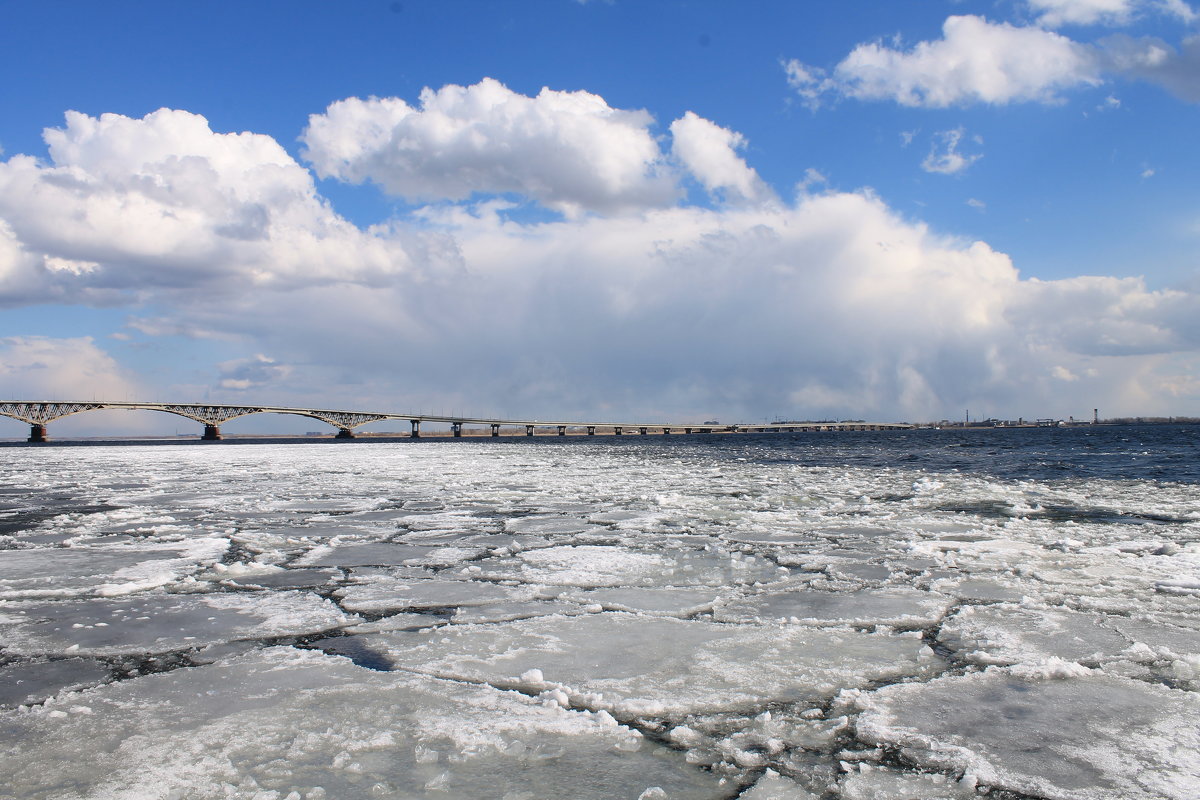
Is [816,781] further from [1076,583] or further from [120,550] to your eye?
[120,550]

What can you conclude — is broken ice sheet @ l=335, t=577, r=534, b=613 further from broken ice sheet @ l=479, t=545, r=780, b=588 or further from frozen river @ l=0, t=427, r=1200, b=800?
broken ice sheet @ l=479, t=545, r=780, b=588

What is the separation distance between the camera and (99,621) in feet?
15.9

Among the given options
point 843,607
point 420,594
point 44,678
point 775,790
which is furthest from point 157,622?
point 843,607

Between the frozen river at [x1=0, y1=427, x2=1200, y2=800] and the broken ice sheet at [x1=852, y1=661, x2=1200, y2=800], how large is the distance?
0.05 feet

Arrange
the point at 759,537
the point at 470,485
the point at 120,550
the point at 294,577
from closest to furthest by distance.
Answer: the point at 294,577
the point at 120,550
the point at 759,537
the point at 470,485

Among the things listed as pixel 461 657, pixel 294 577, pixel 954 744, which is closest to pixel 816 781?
pixel 954 744

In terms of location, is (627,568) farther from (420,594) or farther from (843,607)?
(843,607)

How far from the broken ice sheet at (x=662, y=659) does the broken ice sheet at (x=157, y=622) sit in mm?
933

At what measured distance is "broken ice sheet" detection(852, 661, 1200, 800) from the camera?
2.58 m

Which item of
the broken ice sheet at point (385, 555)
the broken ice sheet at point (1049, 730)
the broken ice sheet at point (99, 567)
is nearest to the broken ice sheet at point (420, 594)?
the broken ice sheet at point (385, 555)

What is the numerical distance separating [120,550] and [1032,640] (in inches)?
345

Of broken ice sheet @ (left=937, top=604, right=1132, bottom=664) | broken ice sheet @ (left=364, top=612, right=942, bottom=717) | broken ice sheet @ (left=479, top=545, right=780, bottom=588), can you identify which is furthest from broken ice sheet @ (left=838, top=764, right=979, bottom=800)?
broken ice sheet @ (left=479, top=545, right=780, bottom=588)

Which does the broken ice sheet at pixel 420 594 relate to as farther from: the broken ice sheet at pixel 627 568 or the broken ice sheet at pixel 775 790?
the broken ice sheet at pixel 775 790

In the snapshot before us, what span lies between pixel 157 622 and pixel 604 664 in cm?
325
